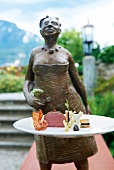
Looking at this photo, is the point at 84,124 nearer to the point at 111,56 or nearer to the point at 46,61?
the point at 46,61

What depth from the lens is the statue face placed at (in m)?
1.74

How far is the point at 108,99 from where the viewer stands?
191 inches

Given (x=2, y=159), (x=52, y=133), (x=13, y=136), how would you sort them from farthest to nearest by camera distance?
(x=13, y=136), (x=2, y=159), (x=52, y=133)

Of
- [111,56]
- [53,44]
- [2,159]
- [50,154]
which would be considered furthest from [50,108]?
[111,56]

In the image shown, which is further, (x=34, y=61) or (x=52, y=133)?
(x=34, y=61)

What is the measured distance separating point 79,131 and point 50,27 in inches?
27.0

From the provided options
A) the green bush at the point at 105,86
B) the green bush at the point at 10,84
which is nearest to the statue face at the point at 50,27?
the green bush at the point at 105,86

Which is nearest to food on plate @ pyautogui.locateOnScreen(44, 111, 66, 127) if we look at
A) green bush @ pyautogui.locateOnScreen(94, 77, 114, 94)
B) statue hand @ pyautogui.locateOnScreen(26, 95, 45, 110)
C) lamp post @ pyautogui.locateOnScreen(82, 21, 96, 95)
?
statue hand @ pyautogui.locateOnScreen(26, 95, 45, 110)

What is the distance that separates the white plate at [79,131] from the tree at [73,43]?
11.1m

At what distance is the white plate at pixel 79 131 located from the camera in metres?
1.32

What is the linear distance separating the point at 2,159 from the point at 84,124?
322 cm

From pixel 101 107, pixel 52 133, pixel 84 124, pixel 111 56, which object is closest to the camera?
pixel 52 133

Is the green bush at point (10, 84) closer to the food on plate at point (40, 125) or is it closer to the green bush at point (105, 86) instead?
the green bush at point (105, 86)

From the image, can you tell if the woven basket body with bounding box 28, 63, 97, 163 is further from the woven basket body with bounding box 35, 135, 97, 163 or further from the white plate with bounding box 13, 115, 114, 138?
the white plate with bounding box 13, 115, 114, 138
